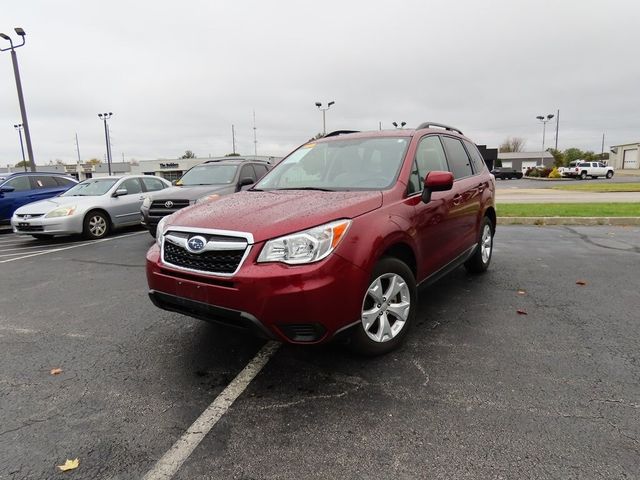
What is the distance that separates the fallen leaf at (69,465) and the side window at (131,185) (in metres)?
9.52

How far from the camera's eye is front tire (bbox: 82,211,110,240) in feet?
31.5

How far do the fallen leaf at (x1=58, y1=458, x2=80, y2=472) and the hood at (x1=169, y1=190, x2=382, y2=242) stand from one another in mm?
1536

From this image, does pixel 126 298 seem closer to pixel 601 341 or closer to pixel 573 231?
pixel 601 341

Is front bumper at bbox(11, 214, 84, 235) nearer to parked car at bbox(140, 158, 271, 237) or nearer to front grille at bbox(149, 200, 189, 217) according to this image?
parked car at bbox(140, 158, 271, 237)

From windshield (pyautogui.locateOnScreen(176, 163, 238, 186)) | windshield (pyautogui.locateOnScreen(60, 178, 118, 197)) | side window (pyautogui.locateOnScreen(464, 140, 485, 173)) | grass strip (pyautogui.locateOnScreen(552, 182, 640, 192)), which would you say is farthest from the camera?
grass strip (pyautogui.locateOnScreen(552, 182, 640, 192))

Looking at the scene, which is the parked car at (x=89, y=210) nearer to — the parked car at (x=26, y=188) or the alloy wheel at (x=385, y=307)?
the parked car at (x=26, y=188)

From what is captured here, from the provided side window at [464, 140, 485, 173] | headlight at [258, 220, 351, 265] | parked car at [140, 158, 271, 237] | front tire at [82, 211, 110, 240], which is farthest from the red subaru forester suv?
front tire at [82, 211, 110, 240]

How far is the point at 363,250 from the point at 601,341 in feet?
7.54

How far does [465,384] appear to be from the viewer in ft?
9.30

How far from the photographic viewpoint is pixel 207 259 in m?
2.85

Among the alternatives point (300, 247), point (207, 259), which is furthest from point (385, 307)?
point (207, 259)

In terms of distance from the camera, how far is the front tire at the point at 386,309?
9.83 ft

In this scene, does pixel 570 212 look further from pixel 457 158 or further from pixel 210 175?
pixel 210 175

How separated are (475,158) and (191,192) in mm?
5372
